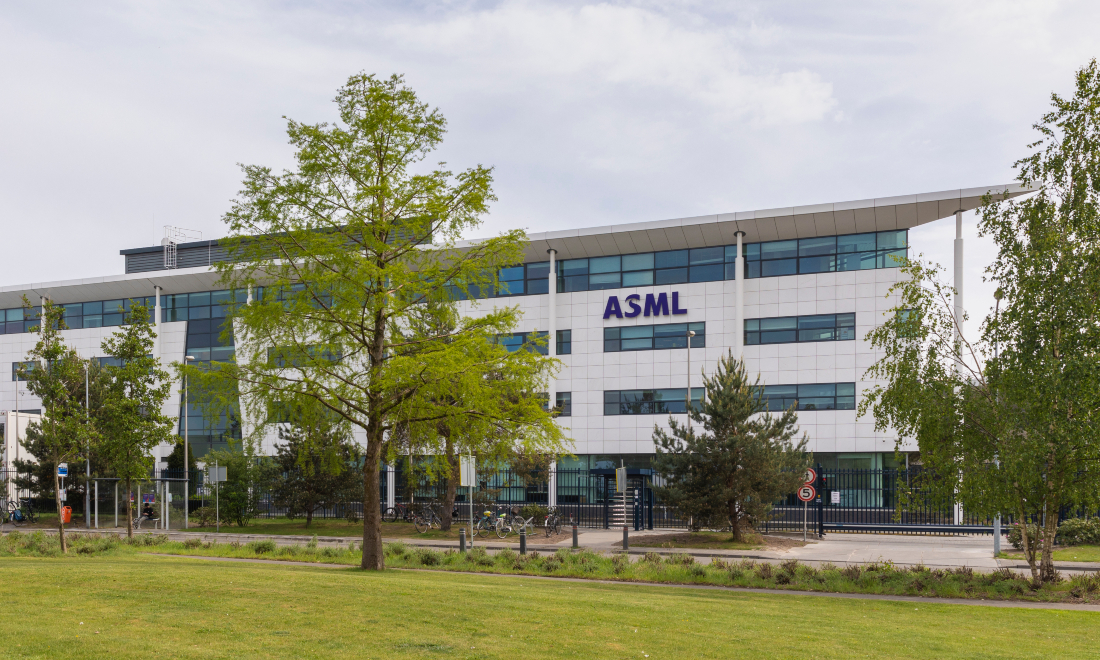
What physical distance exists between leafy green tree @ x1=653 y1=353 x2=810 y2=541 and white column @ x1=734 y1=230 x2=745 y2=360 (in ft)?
50.9

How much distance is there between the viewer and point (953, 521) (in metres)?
38.7

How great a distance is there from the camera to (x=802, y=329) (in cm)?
4403

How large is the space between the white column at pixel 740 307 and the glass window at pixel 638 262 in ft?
16.1

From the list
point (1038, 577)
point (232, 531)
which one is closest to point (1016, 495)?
point (1038, 577)

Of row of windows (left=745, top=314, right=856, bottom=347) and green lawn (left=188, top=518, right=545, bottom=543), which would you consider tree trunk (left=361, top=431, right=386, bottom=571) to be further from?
row of windows (left=745, top=314, right=856, bottom=347)

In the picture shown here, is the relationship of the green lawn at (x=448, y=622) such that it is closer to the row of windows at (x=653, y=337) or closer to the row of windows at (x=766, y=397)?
the row of windows at (x=766, y=397)

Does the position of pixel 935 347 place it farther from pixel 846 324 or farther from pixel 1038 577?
pixel 846 324

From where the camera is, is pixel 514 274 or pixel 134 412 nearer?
pixel 134 412

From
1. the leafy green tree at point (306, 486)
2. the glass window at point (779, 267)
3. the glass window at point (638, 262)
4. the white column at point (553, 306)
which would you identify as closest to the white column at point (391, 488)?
the leafy green tree at point (306, 486)

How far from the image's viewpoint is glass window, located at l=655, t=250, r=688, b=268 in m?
46.8

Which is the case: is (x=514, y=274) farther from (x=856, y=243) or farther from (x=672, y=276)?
(x=856, y=243)

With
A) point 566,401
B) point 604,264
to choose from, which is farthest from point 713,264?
point 566,401

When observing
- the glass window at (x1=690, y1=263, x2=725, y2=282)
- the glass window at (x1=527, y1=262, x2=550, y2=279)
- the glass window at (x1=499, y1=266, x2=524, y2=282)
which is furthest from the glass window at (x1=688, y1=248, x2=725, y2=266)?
the glass window at (x1=499, y1=266, x2=524, y2=282)

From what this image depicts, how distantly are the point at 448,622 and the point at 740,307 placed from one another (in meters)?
36.1
